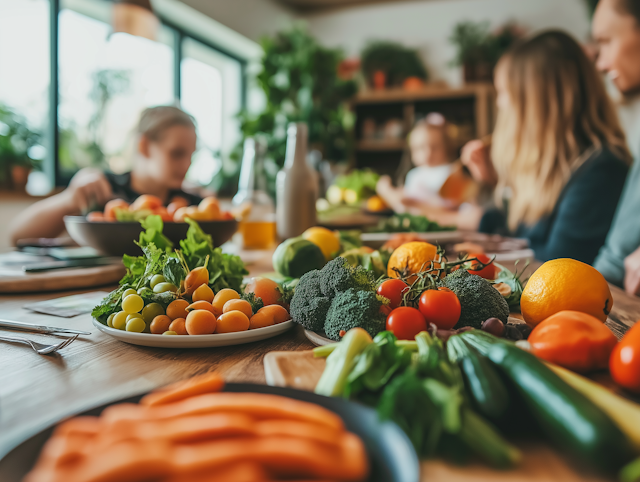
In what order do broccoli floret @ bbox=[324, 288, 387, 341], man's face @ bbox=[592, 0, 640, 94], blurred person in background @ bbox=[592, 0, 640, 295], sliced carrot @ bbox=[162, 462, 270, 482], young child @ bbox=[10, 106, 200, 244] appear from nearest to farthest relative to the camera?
sliced carrot @ bbox=[162, 462, 270, 482] → broccoli floret @ bbox=[324, 288, 387, 341] → blurred person in background @ bbox=[592, 0, 640, 295] → man's face @ bbox=[592, 0, 640, 94] → young child @ bbox=[10, 106, 200, 244]

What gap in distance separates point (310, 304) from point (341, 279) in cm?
6

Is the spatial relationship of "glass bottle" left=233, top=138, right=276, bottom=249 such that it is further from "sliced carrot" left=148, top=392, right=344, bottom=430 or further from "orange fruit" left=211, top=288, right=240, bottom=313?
"sliced carrot" left=148, top=392, right=344, bottom=430

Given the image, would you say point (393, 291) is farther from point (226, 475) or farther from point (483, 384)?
point (226, 475)

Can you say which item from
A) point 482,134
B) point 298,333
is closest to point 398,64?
point 482,134

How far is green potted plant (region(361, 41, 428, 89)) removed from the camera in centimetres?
521

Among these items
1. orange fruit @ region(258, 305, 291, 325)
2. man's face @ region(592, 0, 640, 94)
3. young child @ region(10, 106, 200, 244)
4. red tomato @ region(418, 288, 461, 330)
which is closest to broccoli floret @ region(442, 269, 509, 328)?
red tomato @ region(418, 288, 461, 330)

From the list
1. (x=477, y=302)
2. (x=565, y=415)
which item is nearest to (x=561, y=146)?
(x=477, y=302)

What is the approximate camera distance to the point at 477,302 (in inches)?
22.2

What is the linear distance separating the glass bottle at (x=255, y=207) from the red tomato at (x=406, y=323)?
3.84 ft

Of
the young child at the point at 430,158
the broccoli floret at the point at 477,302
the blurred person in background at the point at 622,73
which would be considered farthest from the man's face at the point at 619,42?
the young child at the point at 430,158

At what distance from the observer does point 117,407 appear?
35cm

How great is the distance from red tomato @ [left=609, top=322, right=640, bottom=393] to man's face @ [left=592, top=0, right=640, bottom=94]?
1644 mm

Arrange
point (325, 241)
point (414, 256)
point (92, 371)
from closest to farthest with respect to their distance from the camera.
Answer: point (92, 371) < point (414, 256) < point (325, 241)

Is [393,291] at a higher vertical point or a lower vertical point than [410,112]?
lower
